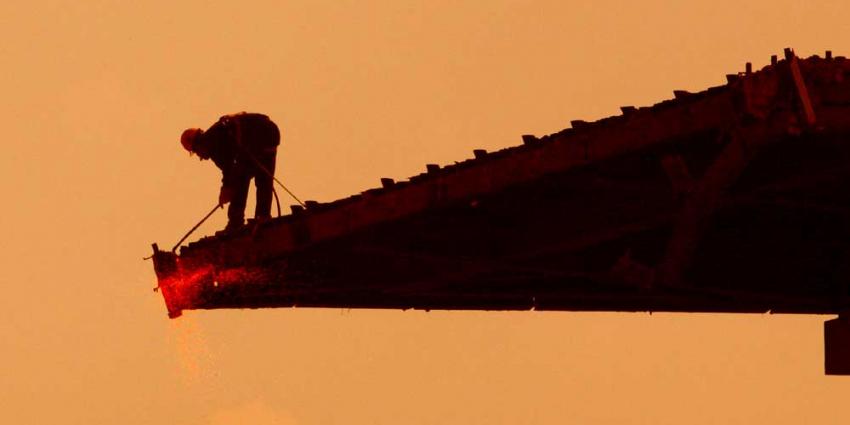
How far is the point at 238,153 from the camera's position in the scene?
20.4m

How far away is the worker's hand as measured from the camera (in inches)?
794

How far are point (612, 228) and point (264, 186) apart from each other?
16.4 feet

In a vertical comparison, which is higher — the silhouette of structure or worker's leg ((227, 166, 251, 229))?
worker's leg ((227, 166, 251, 229))

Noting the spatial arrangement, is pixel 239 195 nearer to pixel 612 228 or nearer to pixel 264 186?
pixel 264 186

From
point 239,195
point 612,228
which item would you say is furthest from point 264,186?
point 612,228

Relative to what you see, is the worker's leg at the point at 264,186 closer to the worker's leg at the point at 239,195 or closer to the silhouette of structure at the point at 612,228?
the worker's leg at the point at 239,195

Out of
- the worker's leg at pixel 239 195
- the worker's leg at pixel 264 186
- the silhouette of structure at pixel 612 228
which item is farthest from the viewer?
the worker's leg at pixel 264 186

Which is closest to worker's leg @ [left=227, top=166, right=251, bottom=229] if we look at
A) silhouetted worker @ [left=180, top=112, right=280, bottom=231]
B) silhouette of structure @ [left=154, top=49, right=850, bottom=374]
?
silhouetted worker @ [left=180, top=112, right=280, bottom=231]

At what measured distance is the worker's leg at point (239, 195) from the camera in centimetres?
2016

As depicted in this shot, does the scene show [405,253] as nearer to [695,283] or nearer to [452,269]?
[452,269]

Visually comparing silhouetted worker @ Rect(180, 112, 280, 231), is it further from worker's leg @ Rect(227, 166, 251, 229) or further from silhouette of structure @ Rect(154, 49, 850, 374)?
silhouette of structure @ Rect(154, 49, 850, 374)

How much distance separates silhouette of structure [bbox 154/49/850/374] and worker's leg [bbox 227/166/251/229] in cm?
119

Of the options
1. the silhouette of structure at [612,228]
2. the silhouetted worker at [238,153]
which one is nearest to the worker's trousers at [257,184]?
the silhouetted worker at [238,153]

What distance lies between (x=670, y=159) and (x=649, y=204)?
1.52 m
